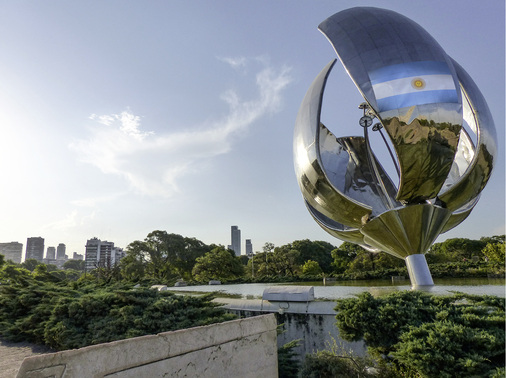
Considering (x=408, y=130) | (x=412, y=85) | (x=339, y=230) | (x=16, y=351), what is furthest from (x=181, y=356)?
(x=339, y=230)

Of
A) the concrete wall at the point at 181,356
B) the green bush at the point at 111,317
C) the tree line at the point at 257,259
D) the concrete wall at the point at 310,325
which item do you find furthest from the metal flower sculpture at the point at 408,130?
the tree line at the point at 257,259

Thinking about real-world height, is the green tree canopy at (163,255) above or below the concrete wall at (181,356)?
above

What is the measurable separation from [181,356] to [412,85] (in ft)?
23.4

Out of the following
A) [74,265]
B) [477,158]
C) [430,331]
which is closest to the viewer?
[430,331]

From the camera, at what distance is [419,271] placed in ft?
28.3

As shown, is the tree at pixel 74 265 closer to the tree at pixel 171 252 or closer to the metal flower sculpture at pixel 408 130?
the tree at pixel 171 252

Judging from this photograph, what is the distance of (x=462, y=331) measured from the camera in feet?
13.3

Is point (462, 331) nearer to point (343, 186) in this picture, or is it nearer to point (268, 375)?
point (268, 375)

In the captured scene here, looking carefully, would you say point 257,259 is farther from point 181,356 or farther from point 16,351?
point 181,356

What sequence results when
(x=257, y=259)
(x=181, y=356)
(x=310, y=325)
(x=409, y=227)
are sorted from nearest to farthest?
(x=181, y=356), (x=310, y=325), (x=409, y=227), (x=257, y=259)

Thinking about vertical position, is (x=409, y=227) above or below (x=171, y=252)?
below

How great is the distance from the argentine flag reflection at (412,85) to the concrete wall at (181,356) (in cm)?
551

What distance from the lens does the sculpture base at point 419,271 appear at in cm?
844

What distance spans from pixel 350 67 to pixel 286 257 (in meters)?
28.4
